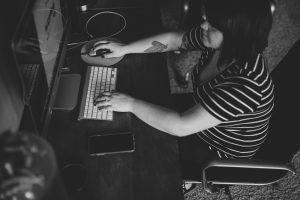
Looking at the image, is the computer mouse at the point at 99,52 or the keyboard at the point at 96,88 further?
the computer mouse at the point at 99,52

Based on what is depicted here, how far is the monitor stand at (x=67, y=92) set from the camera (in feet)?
4.42

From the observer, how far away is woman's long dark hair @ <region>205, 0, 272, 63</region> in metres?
1.14

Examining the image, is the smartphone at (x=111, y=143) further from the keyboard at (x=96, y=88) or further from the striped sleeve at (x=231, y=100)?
the striped sleeve at (x=231, y=100)

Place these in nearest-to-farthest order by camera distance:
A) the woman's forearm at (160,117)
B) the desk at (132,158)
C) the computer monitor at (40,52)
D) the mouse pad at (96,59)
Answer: the computer monitor at (40,52) < the desk at (132,158) < the woman's forearm at (160,117) < the mouse pad at (96,59)

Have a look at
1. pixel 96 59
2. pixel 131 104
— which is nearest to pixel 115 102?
pixel 131 104

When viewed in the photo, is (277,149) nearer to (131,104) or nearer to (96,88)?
(131,104)

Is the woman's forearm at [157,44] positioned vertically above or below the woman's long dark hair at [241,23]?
below

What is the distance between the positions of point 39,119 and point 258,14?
84 centimetres

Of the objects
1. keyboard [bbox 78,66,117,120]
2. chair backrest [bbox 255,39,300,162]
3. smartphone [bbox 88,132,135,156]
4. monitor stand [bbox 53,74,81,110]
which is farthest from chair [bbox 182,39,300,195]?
monitor stand [bbox 53,74,81,110]

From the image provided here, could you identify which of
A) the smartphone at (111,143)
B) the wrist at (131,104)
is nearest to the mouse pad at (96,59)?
the wrist at (131,104)

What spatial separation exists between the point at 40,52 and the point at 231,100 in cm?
67

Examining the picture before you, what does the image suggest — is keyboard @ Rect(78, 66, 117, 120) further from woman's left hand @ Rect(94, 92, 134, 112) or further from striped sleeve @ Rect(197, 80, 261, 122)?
striped sleeve @ Rect(197, 80, 261, 122)

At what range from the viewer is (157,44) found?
5.18ft

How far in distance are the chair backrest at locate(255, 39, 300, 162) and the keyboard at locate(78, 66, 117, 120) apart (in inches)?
27.2
